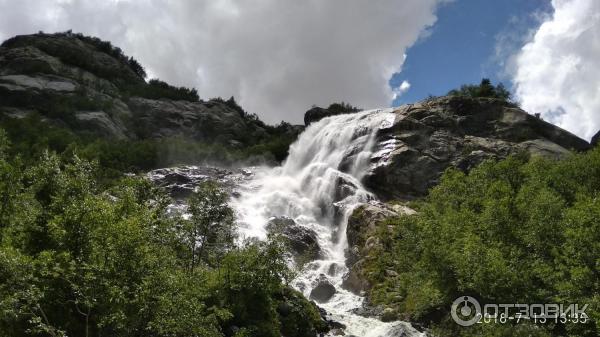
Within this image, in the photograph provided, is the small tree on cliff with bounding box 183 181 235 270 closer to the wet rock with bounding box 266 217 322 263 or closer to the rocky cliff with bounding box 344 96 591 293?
the wet rock with bounding box 266 217 322 263

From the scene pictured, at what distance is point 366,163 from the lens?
6912 cm

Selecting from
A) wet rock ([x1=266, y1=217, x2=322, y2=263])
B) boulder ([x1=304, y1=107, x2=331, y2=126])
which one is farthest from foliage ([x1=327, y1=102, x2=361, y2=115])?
wet rock ([x1=266, y1=217, x2=322, y2=263])

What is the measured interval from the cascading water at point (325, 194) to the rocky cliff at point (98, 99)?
26.7 metres

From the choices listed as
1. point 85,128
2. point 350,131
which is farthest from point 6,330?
point 85,128

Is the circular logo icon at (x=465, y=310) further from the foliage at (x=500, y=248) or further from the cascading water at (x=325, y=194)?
the cascading water at (x=325, y=194)

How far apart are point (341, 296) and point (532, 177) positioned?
743 inches

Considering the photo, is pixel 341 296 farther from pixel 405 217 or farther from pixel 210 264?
pixel 210 264

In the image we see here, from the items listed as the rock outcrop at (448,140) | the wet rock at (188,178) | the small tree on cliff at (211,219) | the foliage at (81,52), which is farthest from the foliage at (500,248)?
the foliage at (81,52)

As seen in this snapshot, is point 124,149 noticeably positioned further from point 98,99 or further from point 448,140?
point 448,140

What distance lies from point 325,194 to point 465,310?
3661 centimetres

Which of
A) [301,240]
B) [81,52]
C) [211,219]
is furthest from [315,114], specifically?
[211,219]

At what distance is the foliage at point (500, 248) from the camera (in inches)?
971

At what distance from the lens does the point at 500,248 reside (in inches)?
1206

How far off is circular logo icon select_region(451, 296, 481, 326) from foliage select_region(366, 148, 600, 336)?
55cm
